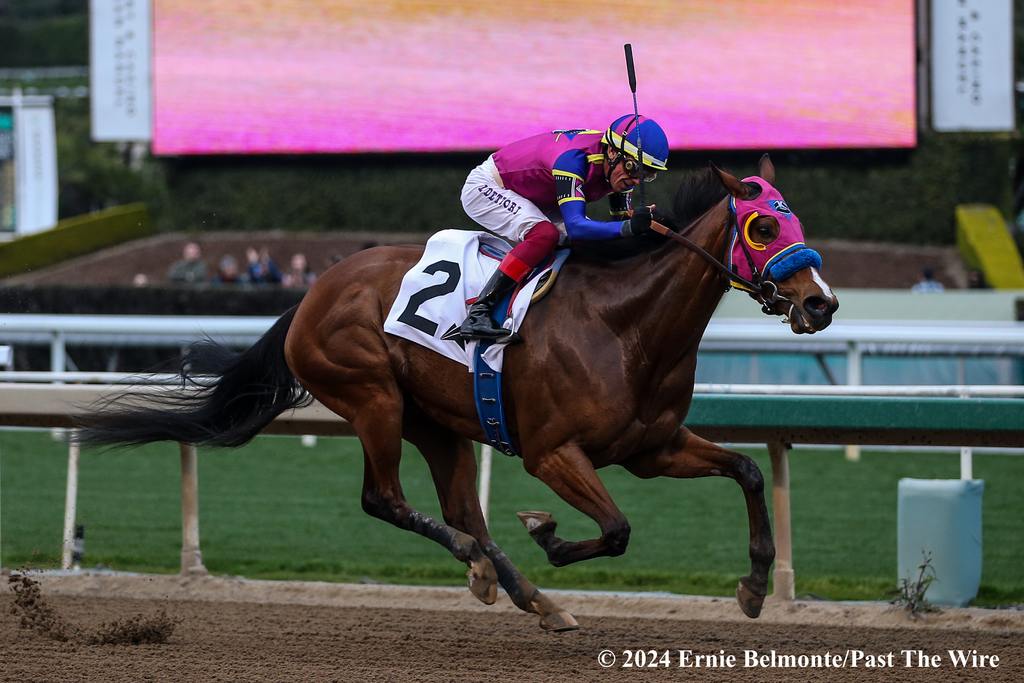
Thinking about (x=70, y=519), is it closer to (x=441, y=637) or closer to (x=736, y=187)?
(x=441, y=637)

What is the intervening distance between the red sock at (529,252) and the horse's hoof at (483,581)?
97 cm

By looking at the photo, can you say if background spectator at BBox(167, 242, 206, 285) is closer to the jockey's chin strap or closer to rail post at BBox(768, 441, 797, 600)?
rail post at BBox(768, 441, 797, 600)

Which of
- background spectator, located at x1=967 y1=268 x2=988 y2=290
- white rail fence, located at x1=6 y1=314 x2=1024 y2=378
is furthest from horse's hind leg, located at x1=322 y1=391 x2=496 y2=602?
background spectator, located at x1=967 y1=268 x2=988 y2=290

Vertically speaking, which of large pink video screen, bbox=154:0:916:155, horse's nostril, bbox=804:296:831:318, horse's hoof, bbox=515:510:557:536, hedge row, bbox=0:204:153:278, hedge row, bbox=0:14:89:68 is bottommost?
horse's hoof, bbox=515:510:557:536

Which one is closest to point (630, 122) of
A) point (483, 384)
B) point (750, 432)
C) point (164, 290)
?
point (483, 384)

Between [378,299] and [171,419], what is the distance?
1.03 m

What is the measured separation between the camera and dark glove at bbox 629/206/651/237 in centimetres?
450

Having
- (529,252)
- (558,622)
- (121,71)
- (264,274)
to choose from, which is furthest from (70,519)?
(121,71)

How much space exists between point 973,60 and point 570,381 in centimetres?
1526

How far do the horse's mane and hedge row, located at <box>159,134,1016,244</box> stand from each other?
13031mm

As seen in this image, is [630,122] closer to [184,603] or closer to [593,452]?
[593,452]

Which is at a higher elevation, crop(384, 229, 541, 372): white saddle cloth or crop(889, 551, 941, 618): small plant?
crop(384, 229, 541, 372): white saddle cloth

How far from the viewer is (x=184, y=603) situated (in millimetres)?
5887

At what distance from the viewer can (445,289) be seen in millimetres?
4879
